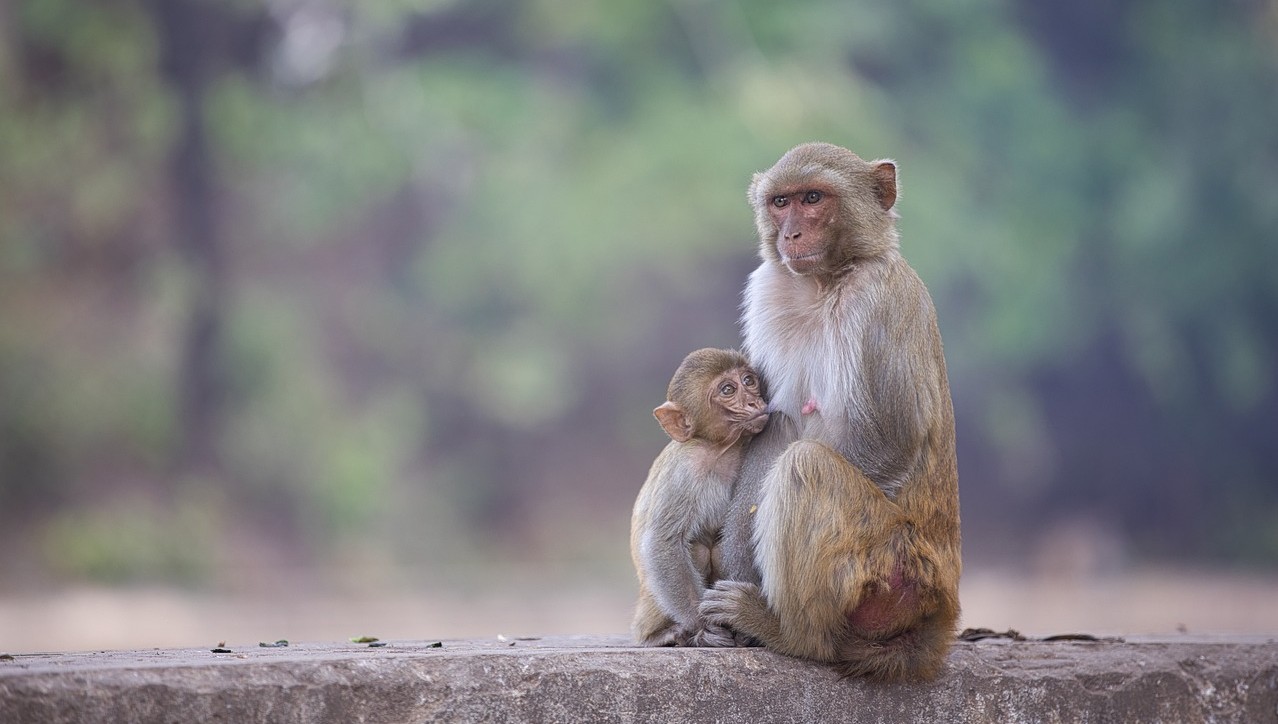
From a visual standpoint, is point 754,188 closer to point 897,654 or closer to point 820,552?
point 820,552

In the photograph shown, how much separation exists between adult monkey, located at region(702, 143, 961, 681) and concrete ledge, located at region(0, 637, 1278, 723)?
154 millimetres

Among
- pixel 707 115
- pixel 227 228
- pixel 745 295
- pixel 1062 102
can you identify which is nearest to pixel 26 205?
pixel 227 228

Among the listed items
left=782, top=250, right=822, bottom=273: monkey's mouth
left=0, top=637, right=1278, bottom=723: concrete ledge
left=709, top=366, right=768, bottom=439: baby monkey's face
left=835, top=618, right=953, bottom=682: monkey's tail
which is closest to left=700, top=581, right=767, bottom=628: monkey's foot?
left=0, top=637, right=1278, bottom=723: concrete ledge

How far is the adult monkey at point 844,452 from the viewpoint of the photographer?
414 cm

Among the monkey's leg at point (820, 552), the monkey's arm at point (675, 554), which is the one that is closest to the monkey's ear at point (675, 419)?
the monkey's arm at point (675, 554)

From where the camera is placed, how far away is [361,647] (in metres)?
4.41

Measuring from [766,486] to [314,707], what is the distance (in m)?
1.45

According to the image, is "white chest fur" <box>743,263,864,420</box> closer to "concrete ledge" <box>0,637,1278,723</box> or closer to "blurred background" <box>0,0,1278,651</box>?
"concrete ledge" <box>0,637,1278,723</box>

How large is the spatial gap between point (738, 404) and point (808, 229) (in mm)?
605

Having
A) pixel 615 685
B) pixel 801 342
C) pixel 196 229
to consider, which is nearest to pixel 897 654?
pixel 615 685

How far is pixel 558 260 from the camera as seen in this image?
68.4 feet

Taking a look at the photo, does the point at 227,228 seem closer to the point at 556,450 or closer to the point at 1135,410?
the point at 556,450

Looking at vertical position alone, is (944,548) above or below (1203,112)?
below

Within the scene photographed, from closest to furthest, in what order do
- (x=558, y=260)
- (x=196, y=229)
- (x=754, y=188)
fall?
(x=754, y=188)
(x=196, y=229)
(x=558, y=260)
